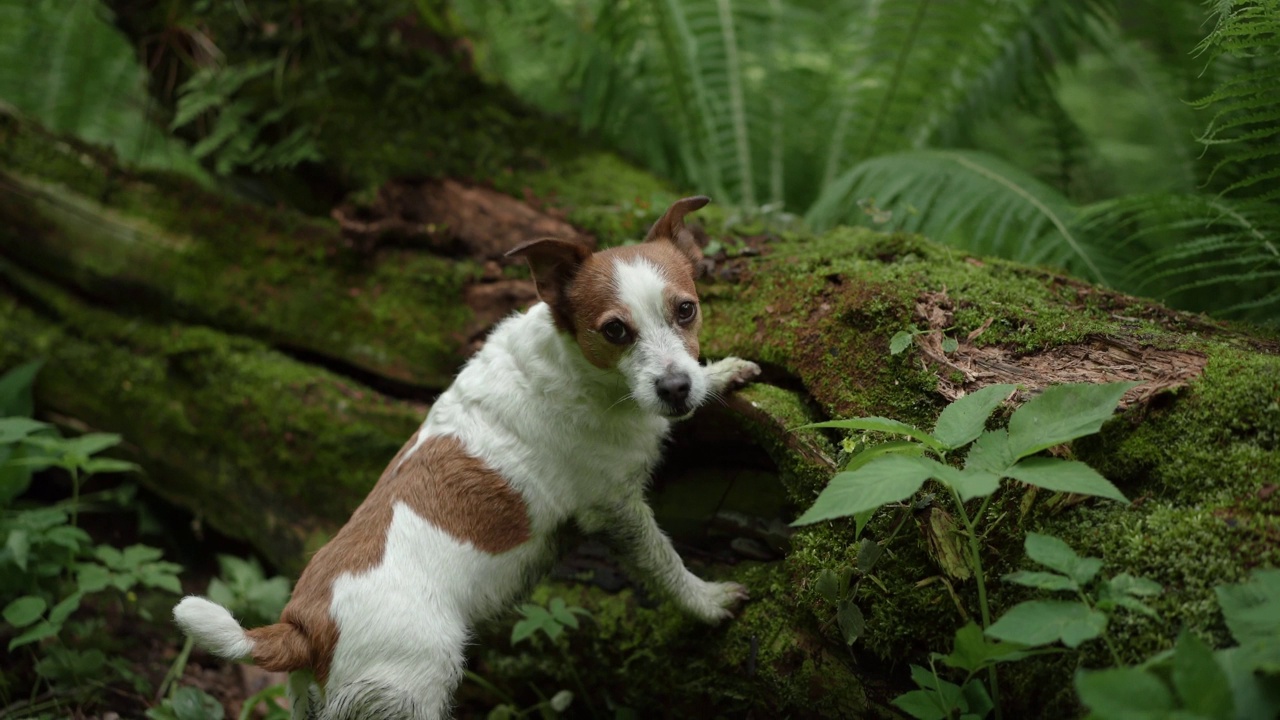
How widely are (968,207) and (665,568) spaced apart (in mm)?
2833

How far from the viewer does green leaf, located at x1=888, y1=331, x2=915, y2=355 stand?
318 cm

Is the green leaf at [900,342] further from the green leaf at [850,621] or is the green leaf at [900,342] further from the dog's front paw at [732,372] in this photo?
the green leaf at [850,621]

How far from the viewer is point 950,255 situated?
376 centimetres

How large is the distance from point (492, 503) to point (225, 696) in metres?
2.34

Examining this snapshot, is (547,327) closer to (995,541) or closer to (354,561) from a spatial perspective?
(354,561)

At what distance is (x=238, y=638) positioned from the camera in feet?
9.95

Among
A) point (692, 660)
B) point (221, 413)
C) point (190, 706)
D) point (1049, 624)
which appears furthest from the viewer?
point (221, 413)

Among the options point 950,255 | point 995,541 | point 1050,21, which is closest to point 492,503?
point 995,541

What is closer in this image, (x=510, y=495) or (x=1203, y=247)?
(x=510, y=495)

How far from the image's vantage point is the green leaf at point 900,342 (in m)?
3.18

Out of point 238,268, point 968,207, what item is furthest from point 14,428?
point 968,207

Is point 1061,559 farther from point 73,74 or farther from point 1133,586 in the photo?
point 73,74

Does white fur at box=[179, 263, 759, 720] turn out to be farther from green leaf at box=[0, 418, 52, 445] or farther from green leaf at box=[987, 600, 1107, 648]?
green leaf at box=[0, 418, 52, 445]

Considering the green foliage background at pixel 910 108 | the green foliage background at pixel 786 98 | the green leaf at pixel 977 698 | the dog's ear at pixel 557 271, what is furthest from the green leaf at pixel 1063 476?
the green foliage background at pixel 910 108
